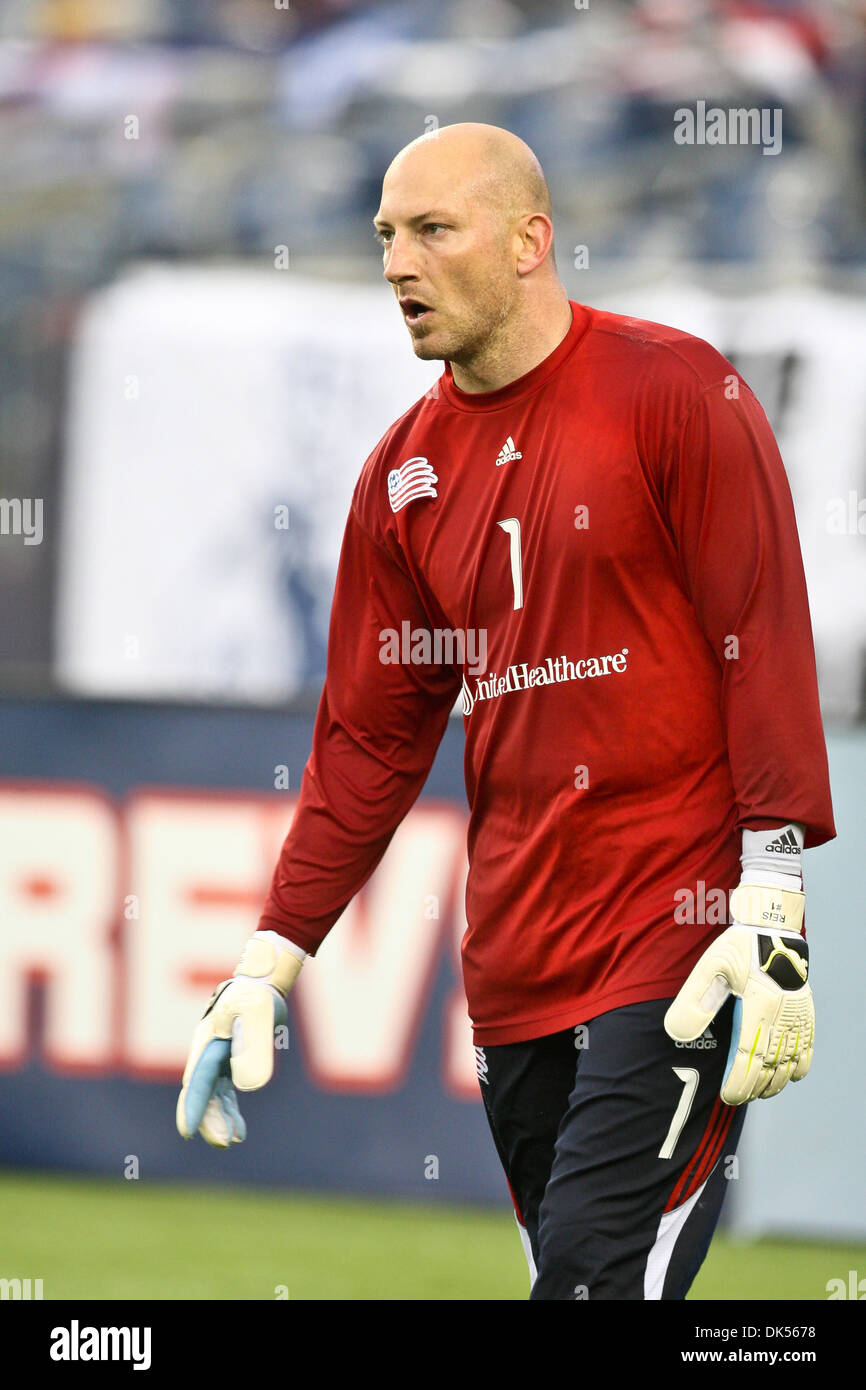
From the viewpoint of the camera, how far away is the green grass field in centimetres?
495

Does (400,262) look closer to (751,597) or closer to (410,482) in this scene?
(410,482)

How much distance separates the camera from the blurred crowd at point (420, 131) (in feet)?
25.4

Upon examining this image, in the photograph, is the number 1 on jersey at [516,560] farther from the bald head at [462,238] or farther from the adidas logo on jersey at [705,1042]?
the adidas logo on jersey at [705,1042]

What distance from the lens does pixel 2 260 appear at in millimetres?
7633

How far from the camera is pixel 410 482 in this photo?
3260 mm

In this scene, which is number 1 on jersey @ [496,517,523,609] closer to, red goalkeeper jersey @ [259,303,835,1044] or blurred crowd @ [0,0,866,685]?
red goalkeeper jersey @ [259,303,835,1044]

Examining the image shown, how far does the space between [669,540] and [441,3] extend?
22.7 feet

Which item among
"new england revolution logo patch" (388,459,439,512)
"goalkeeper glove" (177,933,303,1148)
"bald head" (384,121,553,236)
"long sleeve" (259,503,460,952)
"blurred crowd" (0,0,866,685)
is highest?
"blurred crowd" (0,0,866,685)

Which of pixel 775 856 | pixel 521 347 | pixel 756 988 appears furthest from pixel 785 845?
pixel 521 347

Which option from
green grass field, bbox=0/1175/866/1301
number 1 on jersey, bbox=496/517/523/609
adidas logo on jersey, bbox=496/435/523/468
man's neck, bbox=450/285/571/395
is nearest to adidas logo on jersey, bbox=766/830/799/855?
number 1 on jersey, bbox=496/517/523/609

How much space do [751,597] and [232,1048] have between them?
115 cm

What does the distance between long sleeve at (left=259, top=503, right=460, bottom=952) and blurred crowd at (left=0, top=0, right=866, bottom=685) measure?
11.7 feet

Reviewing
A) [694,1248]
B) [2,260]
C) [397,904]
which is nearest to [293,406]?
[397,904]
